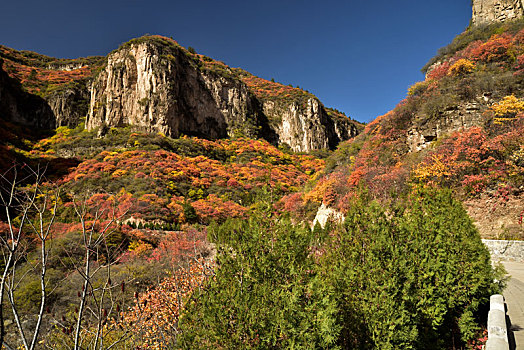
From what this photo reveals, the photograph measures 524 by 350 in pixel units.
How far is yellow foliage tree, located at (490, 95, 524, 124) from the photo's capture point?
15.1 m

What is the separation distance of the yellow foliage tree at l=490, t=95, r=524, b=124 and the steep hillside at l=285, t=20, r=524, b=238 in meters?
0.04

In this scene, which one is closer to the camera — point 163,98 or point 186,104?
point 163,98

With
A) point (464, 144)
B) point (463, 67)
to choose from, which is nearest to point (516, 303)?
point (464, 144)

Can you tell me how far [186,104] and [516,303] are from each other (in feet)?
205

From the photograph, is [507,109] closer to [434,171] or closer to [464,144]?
[464,144]

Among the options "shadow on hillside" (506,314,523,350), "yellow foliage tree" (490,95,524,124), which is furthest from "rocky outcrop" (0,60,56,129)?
"yellow foliage tree" (490,95,524,124)

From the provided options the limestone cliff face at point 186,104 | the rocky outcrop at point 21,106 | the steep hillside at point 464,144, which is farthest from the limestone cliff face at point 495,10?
the rocky outcrop at point 21,106

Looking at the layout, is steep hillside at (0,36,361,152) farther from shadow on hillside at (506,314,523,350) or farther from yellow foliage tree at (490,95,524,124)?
shadow on hillside at (506,314,523,350)

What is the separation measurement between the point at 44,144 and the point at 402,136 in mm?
54849

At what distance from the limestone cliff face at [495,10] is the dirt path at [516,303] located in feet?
111

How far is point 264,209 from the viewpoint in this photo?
15.2 feet

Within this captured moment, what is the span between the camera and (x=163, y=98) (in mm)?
52969

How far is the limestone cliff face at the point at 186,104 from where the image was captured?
51812mm

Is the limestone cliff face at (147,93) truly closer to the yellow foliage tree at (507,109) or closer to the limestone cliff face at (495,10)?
the yellow foliage tree at (507,109)
